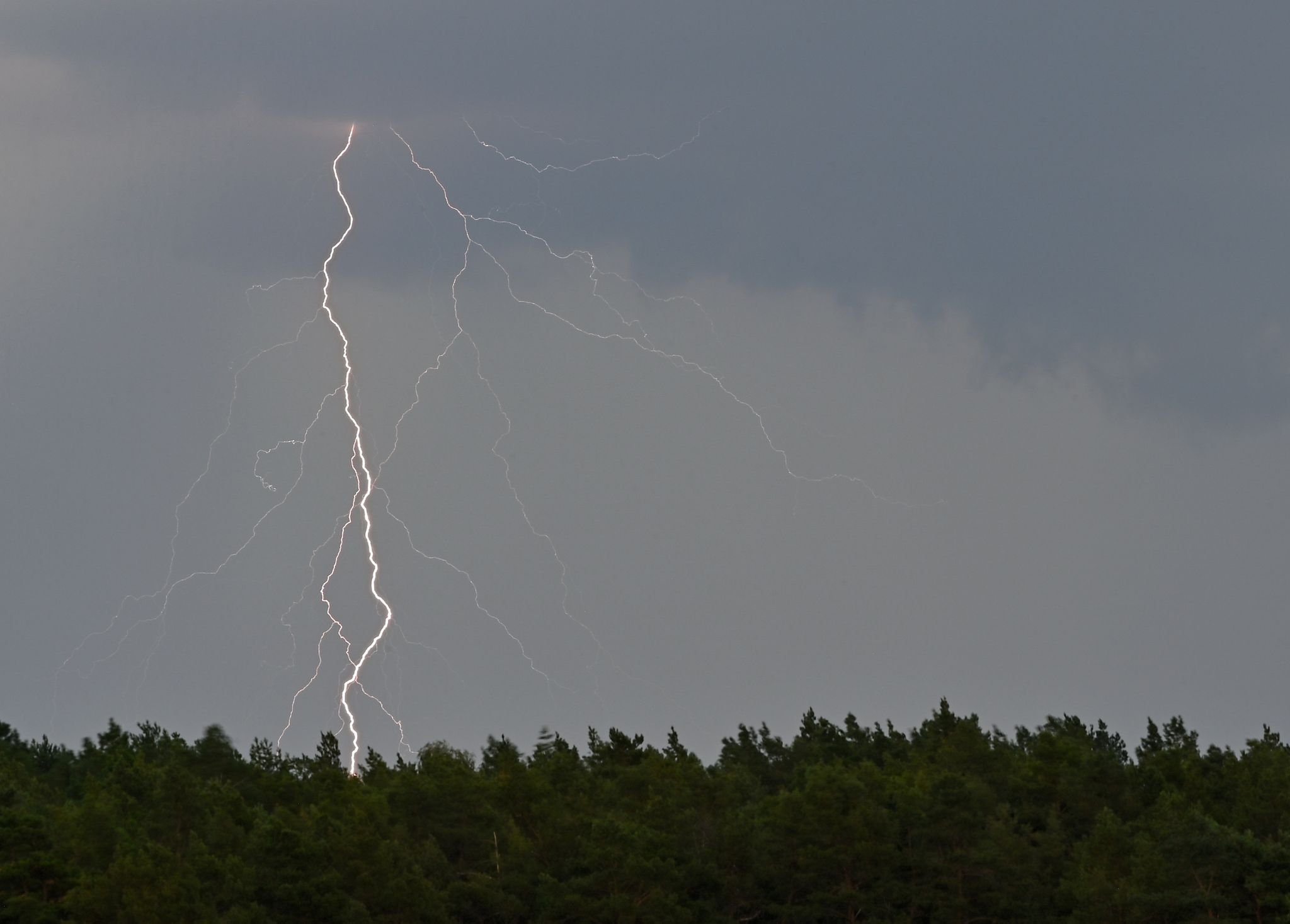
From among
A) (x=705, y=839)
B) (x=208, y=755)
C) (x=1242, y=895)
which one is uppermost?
(x=208, y=755)

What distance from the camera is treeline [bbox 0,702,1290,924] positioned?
171 ft

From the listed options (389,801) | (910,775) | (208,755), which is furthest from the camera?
(208,755)

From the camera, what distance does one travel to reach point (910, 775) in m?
76.2

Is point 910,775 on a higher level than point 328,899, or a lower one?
higher

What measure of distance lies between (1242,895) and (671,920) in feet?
47.3

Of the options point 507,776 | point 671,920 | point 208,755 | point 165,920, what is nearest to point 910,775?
point 507,776

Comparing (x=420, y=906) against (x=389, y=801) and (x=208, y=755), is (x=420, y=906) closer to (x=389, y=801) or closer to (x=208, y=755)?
(x=389, y=801)

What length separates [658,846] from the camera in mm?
57188

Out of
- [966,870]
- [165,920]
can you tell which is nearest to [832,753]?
[966,870]

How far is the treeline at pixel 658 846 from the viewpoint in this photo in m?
52.2

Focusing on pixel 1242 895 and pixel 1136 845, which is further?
pixel 1136 845

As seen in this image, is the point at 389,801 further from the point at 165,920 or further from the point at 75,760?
the point at 75,760

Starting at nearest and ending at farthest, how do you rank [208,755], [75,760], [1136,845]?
[1136,845]
[208,755]
[75,760]

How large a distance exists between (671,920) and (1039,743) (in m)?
26.0
